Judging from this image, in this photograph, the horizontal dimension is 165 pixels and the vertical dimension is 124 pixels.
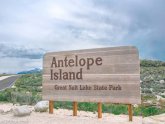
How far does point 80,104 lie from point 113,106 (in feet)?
4.22

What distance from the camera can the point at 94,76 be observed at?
13.4m

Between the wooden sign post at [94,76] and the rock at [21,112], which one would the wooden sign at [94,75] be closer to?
the wooden sign post at [94,76]

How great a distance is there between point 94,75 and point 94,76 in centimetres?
3

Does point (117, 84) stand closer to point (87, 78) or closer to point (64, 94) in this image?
point (87, 78)

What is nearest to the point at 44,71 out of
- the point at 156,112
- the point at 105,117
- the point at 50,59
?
the point at 50,59

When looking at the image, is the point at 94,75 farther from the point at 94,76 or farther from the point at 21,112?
the point at 21,112

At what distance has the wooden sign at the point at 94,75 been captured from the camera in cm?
1264

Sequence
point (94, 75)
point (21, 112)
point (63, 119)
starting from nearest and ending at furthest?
point (63, 119), point (94, 75), point (21, 112)

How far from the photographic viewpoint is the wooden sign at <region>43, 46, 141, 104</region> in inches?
498

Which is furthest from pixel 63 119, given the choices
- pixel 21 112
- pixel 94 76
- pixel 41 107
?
pixel 41 107

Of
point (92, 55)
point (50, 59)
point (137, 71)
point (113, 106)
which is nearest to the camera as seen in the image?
point (137, 71)

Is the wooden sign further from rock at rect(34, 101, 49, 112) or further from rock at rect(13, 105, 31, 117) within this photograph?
rock at rect(13, 105, 31, 117)

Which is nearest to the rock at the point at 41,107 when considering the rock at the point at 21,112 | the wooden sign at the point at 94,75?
the wooden sign at the point at 94,75

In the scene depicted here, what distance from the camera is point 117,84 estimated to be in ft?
42.2
